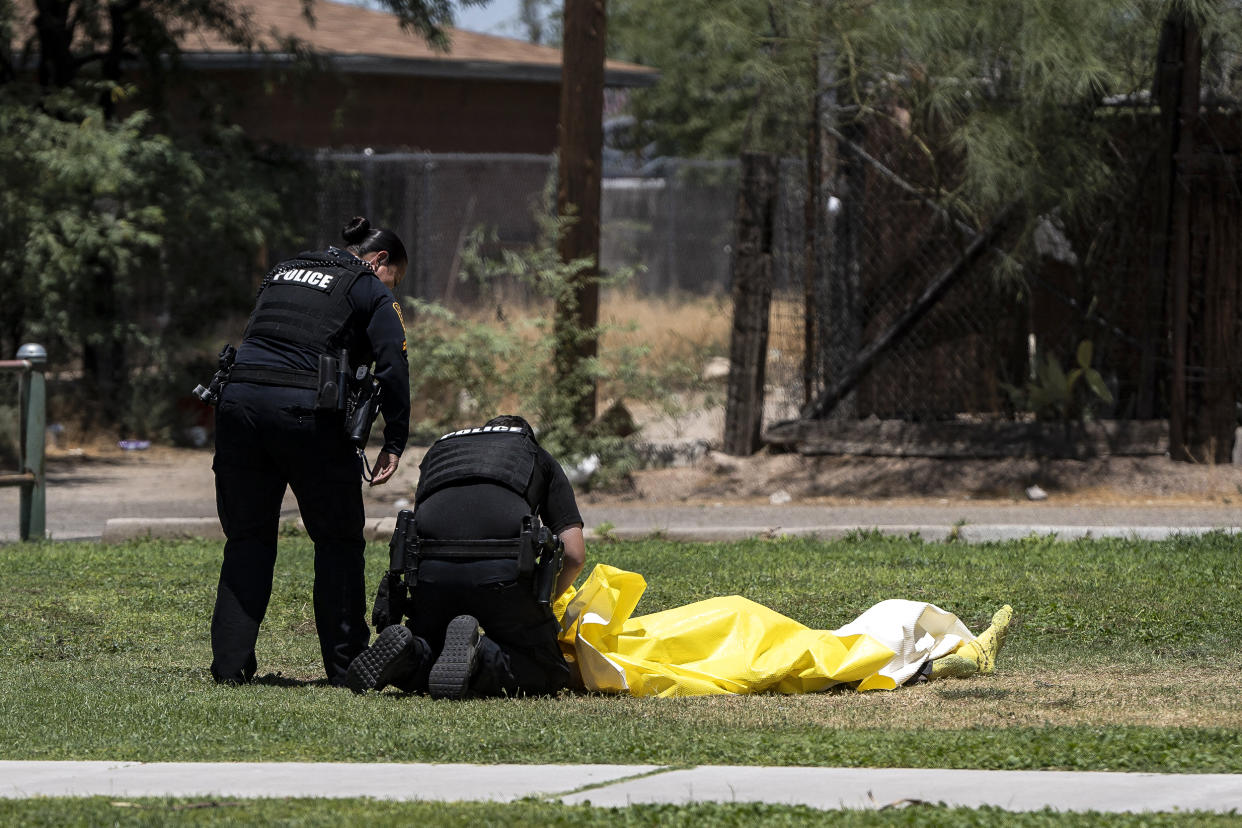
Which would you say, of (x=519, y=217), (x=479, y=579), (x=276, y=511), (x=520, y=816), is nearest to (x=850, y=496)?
(x=276, y=511)

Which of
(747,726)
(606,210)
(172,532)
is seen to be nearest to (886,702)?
(747,726)

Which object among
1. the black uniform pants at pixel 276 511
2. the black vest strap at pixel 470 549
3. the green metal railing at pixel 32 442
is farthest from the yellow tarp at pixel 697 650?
the green metal railing at pixel 32 442

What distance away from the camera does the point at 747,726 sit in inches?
208

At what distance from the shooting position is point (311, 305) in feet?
20.4

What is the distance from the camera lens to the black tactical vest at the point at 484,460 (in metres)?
5.93

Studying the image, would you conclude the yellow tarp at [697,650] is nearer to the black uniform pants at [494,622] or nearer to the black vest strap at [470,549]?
the black uniform pants at [494,622]

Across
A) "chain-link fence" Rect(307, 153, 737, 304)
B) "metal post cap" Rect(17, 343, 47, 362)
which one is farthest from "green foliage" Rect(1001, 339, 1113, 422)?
"chain-link fence" Rect(307, 153, 737, 304)

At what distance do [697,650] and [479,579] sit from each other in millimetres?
992

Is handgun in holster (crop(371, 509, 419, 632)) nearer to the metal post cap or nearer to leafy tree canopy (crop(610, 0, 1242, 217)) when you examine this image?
the metal post cap

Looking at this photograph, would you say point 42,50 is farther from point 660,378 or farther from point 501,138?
point 501,138

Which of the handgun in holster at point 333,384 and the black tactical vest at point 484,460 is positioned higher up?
the handgun in holster at point 333,384

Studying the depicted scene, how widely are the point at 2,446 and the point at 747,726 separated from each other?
1111cm

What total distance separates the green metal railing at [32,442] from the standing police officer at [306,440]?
14.9 feet

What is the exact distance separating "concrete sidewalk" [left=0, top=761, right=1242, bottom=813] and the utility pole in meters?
8.13
